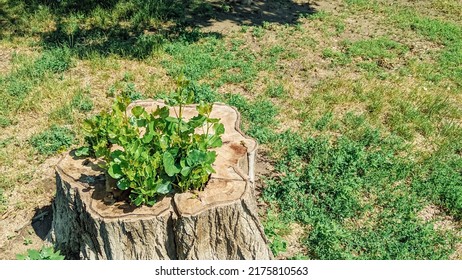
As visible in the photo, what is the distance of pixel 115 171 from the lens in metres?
3.64

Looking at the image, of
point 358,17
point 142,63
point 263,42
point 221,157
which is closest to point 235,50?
point 263,42

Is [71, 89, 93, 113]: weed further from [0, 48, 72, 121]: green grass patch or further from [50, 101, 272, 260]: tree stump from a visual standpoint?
[50, 101, 272, 260]: tree stump

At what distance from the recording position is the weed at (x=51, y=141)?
5875 mm

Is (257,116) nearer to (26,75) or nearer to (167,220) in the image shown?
(167,220)

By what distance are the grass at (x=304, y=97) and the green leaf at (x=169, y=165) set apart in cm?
157

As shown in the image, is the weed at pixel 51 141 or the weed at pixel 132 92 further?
the weed at pixel 132 92

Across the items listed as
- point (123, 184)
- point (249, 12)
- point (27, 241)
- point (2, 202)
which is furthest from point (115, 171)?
point (249, 12)

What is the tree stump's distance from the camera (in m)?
3.66

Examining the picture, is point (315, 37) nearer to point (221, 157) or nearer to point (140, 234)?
point (221, 157)

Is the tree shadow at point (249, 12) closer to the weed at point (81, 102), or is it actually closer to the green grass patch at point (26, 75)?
the green grass patch at point (26, 75)

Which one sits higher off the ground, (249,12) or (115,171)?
(115,171)

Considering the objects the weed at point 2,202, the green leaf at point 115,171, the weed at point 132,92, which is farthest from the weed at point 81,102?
the green leaf at point 115,171

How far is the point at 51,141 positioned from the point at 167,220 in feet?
10.1

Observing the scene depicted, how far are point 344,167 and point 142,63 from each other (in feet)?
13.8
